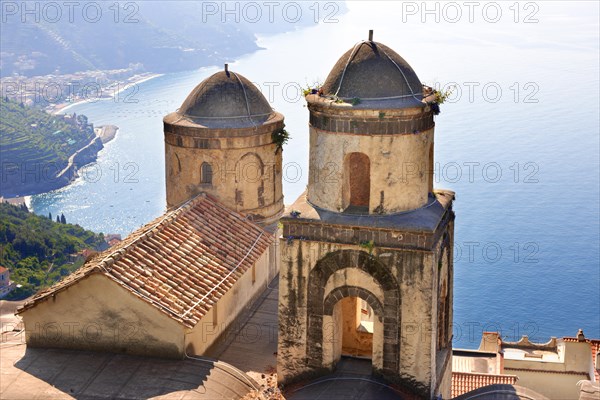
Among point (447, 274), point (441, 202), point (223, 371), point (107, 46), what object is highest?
point (107, 46)

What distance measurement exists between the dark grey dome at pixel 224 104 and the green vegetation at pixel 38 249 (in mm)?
45197

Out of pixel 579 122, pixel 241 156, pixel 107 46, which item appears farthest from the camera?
pixel 107 46

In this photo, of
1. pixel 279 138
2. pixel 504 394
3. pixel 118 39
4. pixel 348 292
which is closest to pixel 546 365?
pixel 279 138

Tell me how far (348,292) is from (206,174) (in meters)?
7.93

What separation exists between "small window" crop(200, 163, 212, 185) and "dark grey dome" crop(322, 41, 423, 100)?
7.38 metres

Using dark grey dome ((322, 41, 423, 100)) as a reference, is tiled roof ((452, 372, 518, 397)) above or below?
below

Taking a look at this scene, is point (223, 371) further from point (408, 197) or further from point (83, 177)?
point (83, 177)

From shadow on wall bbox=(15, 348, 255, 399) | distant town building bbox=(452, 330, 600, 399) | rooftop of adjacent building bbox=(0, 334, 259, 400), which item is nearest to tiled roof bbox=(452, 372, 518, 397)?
distant town building bbox=(452, 330, 600, 399)

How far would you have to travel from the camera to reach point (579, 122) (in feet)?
292

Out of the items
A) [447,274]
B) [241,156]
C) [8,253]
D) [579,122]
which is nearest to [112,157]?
[8,253]

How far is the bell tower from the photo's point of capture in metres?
15.2

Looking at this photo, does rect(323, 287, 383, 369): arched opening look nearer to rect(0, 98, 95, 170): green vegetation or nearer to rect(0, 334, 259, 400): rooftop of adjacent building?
rect(0, 334, 259, 400): rooftop of adjacent building

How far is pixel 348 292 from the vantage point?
15812 millimetres

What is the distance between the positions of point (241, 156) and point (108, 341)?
23.9 ft
